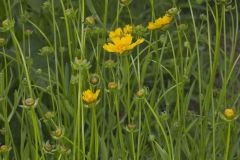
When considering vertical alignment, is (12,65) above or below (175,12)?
below

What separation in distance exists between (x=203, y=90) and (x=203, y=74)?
10 cm

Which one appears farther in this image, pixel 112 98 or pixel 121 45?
pixel 112 98

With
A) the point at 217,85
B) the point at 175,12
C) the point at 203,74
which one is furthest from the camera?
the point at 217,85

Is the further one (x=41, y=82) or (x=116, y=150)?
(x=41, y=82)

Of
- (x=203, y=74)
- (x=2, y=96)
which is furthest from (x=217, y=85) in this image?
(x=2, y=96)

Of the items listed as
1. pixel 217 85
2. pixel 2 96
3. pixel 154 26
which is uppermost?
pixel 154 26

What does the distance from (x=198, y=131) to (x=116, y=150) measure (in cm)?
19

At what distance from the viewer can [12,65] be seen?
1.43m

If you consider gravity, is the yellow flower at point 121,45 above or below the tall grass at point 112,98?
above

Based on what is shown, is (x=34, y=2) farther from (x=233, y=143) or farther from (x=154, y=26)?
(x=233, y=143)

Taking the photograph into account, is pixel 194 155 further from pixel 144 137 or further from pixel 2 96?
pixel 2 96

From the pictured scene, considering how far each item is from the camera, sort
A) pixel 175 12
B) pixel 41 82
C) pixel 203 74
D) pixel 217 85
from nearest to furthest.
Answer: pixel 175 12 < pixel 41 82 < pixel 203 74 < pixel 217 85

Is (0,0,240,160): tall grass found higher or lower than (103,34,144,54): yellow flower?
lower

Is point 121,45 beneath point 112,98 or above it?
above
